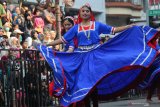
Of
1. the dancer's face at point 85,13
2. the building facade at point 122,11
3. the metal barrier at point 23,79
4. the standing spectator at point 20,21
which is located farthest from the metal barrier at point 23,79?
the building facade at point 122,11

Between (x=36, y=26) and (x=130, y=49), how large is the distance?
9140 mm

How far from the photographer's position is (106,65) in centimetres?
759

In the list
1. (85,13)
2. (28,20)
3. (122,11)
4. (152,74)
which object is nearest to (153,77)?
(152,74)

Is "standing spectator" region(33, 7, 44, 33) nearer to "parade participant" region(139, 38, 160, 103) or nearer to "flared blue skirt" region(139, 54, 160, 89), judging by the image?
"parade participant" region(139, 38, 160, 103)

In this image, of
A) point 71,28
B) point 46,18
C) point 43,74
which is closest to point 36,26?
point 46,18

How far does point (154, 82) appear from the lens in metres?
10.5

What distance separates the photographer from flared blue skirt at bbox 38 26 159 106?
754cm

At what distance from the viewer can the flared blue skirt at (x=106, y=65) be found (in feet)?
24.7

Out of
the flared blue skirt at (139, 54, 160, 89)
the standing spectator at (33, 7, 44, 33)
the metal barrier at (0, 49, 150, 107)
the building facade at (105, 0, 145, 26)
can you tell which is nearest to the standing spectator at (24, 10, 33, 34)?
the standing spectator at (33, 7, 44, 33)

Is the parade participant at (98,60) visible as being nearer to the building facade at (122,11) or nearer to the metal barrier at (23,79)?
the metal barrier at (23,79)

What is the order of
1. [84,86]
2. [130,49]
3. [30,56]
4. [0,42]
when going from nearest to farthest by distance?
[84,86] → [130,49] → [30,56] → [0,42]

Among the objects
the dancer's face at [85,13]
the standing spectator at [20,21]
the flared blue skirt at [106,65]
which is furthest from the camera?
the standing spectator at [20,21]

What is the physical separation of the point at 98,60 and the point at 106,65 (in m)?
0.16

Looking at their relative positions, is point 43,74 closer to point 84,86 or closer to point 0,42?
point 0,42
